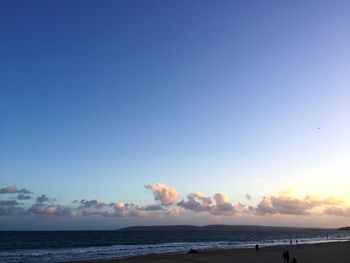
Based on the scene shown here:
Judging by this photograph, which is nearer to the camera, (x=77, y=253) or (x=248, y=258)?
(x=248, y=258)

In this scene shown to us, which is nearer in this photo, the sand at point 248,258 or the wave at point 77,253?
the sand at point 248,258

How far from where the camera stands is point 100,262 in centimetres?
4531

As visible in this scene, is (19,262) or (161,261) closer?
(161,261)

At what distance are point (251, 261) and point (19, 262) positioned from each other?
26720mm

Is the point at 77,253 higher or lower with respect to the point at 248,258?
higher

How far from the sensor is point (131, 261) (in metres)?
45.8

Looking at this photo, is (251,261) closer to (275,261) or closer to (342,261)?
(275,261)

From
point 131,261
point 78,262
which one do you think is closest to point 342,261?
point 131,261

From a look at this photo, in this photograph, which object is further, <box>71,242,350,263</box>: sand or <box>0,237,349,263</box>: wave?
<box>0,237,349,263</box>: wave

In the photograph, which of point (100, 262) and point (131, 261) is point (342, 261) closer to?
point (131, 261)

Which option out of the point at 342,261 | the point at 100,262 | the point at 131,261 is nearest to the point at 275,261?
the point at 342,261

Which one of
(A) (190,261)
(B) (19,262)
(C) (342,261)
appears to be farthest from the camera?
(B) (19,262)

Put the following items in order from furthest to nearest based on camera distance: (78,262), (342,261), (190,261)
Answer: (78,262) → (190,261) → (342,261)

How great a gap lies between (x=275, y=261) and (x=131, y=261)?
14926mm
